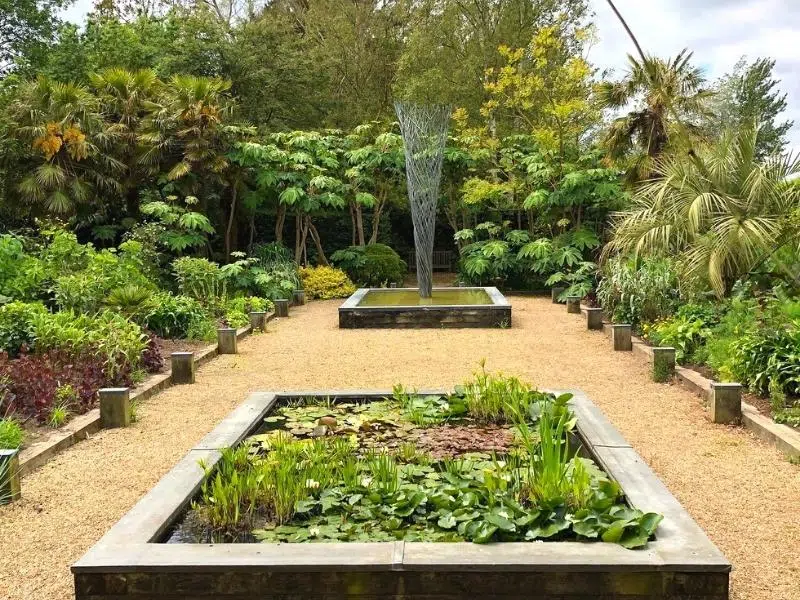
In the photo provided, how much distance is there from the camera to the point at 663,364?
6684 mm

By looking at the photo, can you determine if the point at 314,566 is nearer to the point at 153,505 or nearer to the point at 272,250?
the point at 153,505

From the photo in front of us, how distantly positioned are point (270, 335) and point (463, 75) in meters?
11.3

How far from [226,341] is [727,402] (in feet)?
17.5

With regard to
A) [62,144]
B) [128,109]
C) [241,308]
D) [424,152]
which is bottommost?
[241,308]

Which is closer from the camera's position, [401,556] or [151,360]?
[401,556]

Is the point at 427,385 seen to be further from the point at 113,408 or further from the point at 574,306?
the point at 574,306

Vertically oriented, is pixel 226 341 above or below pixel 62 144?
below

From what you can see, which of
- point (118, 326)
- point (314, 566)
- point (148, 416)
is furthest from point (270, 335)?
point (314, 566)

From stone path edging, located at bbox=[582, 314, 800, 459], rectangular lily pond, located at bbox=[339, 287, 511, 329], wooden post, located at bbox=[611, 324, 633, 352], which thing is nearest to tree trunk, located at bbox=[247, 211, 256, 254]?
rectangular lily pond, located at bbox=[339, 287, 511, 329]

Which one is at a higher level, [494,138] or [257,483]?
[494,138]

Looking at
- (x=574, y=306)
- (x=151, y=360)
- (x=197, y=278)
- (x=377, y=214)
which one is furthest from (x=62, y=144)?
(x=574, y=306)

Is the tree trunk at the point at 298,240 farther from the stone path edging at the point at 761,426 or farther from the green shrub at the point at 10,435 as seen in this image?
the green shrub at the point at 10,435

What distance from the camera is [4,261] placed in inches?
325

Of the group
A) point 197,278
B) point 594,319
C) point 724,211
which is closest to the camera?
point 724,211
